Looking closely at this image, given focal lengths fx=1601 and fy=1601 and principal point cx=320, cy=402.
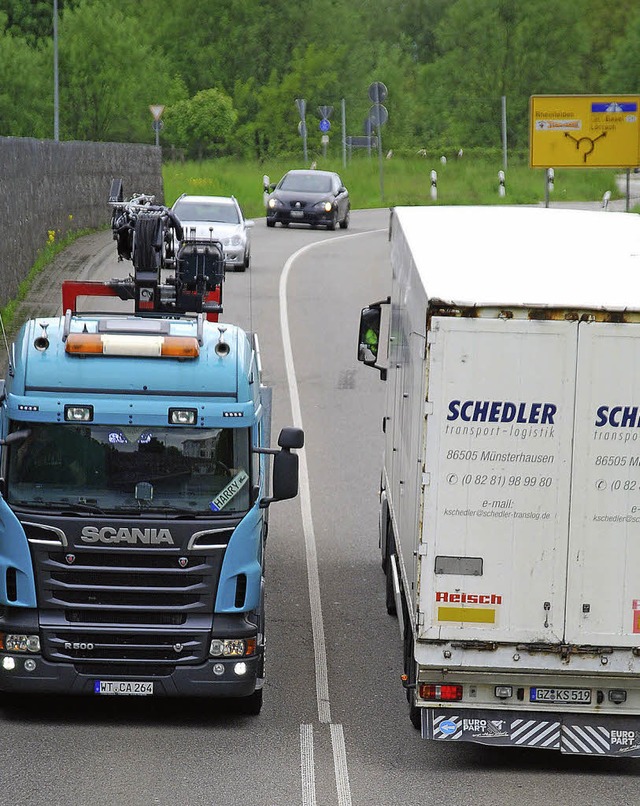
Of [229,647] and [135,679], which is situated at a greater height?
[229,647]

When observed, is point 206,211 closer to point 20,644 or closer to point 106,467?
point 106,467

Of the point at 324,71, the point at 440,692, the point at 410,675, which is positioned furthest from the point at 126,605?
the point at 324,71

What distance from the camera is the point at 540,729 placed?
10.4 meters

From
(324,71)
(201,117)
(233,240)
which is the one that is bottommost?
(233,240)

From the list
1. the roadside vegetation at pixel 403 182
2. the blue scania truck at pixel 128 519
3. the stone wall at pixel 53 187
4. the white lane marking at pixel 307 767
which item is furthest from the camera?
the roadside vegetation at pixel 403 182

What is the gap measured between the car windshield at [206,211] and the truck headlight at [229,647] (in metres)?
22.5

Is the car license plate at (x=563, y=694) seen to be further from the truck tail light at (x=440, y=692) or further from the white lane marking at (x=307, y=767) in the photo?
the white lane marking at (x=307, y=767)

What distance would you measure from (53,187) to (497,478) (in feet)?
77.8

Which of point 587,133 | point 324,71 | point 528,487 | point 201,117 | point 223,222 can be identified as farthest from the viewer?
point 324,71

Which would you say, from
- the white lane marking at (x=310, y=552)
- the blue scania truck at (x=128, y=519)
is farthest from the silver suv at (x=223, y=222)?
the blue scania truck at (x=128, y=519)

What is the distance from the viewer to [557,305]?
385 inches

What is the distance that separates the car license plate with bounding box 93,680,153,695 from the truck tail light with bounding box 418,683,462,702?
203cm

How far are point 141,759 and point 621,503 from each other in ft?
11.7

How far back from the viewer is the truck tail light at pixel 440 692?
33.7ft
